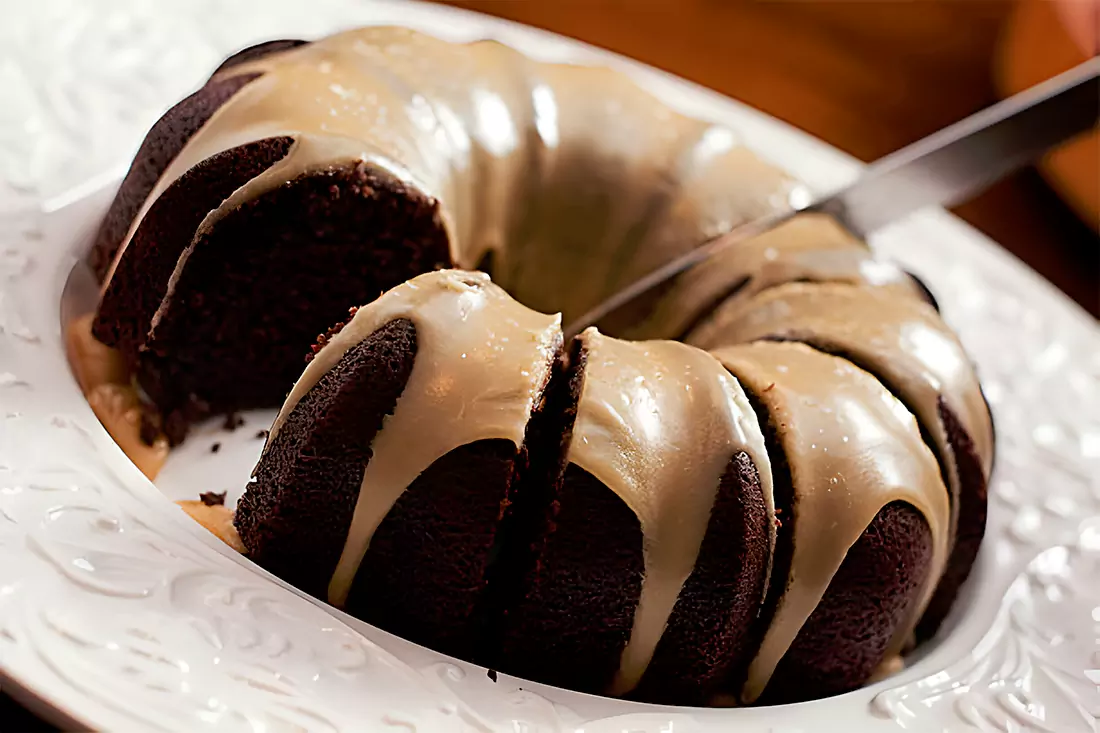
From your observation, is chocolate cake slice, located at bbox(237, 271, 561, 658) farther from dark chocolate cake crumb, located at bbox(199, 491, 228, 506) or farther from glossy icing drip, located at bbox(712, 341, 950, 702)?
glossy icing drip, located at bbox(712, 341, 950, 702)

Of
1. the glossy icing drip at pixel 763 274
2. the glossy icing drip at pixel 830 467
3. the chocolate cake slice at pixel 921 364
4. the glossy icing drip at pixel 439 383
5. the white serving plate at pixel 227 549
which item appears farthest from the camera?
the glossy icing drip at pixel 763 274

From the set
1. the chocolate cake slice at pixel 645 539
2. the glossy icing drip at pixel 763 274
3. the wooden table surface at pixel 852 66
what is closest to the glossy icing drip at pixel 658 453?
the chocolate cake slice at pixel 645 539

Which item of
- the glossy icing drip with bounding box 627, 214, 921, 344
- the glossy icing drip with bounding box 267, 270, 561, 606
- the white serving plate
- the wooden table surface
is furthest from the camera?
the wooden table surface

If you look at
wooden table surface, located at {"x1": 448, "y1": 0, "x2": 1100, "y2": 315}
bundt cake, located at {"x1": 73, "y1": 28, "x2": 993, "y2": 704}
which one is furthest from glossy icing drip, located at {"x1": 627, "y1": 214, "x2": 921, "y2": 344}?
wooden table surface, located at {"x1": 448, "y1": 0, "x2": 1100, "y2": 315}

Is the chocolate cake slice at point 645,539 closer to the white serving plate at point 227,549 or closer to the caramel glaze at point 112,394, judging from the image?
the white serving plate at point 227,549

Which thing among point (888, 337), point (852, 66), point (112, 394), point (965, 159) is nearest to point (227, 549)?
point (112, 394)

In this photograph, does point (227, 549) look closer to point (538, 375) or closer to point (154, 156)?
point (538, 375)

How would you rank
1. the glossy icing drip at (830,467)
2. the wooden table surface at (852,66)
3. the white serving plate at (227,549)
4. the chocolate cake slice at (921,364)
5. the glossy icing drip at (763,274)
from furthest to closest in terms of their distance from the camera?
the wooden table surface at (852,66)
the glossy icing drip at (763,274)
the chocolate cake slice at (921,364)
the glossy icing drip at (830,467)
the white serving plate at (227,549)
